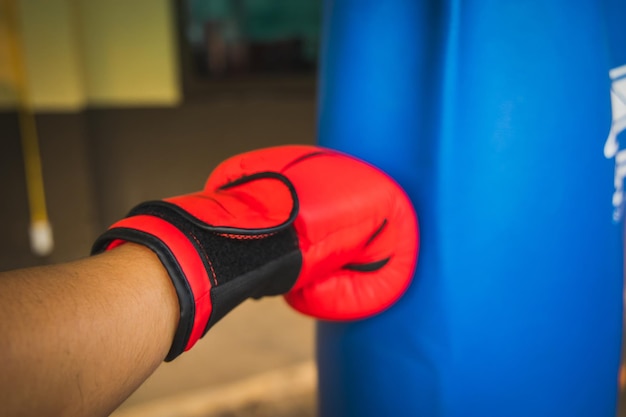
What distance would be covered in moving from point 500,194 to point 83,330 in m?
0.46

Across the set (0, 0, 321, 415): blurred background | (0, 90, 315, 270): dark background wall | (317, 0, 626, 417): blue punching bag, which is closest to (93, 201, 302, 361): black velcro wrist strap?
(317, 0, 626, 417): blue punching bag

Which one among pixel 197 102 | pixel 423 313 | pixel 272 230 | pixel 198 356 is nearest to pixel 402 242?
pixel 423 313

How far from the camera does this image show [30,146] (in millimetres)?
1855

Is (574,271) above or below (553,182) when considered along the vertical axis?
below

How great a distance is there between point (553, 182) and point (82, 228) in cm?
180

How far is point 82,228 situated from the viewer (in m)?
1.95

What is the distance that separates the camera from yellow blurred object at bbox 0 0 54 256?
69.6 inches

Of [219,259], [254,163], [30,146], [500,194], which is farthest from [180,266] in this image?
[30,146]

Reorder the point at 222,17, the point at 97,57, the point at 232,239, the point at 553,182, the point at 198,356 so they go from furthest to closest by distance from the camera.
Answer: the point at 222,17 < the point at 97,57 < the point at 198,356 < the point at 553,182 < the point at 232,239

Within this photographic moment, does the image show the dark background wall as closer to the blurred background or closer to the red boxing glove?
the blurred background

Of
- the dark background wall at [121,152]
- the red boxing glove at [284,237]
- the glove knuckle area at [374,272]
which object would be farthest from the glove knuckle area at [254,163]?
the dark background wall at [121,152]

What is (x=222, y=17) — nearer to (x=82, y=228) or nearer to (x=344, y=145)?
(x=82, y=228)

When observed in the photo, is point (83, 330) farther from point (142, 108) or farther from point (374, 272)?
point (142, 108)

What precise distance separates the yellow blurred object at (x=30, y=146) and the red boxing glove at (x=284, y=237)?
61.3 inches
